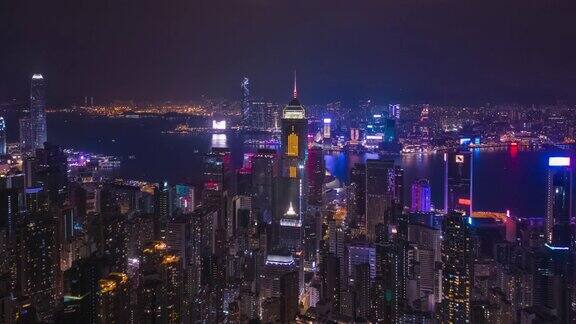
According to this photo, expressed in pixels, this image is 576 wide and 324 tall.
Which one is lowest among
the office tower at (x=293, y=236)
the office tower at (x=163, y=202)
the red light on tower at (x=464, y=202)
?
the office tower at (x=293, y=236)

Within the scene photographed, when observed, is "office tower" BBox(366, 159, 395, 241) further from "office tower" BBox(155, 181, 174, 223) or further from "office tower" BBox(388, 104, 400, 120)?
"office tower" BBox(388, 104, 400, 120)

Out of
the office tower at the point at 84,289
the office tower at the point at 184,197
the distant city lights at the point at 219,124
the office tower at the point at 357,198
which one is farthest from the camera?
the distant city lights at the point at 219,124

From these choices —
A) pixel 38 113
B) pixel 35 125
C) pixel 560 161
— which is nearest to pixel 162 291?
pixel 560 161

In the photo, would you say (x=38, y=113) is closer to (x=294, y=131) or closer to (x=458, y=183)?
(x=294, y=131)

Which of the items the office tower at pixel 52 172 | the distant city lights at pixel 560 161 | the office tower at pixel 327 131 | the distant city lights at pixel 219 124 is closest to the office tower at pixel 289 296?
the office tower at pixel 52 172

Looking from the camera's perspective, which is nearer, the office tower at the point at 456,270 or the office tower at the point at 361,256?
the office tower at the point at 456,270

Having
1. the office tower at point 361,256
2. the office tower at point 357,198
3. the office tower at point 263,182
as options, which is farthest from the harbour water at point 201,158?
the office tower at point 361,256

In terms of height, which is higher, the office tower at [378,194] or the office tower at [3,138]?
the office tower at [3,138]

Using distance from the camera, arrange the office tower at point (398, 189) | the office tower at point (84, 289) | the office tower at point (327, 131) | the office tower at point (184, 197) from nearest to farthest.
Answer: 1. the office tower at point (84, 289)
2. the office tower at point (184, 197)
3. the office tower at point (398, 189)
4. the office tower at point (327, 131)

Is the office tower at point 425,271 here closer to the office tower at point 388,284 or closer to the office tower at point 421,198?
the office tower at point 388,284
